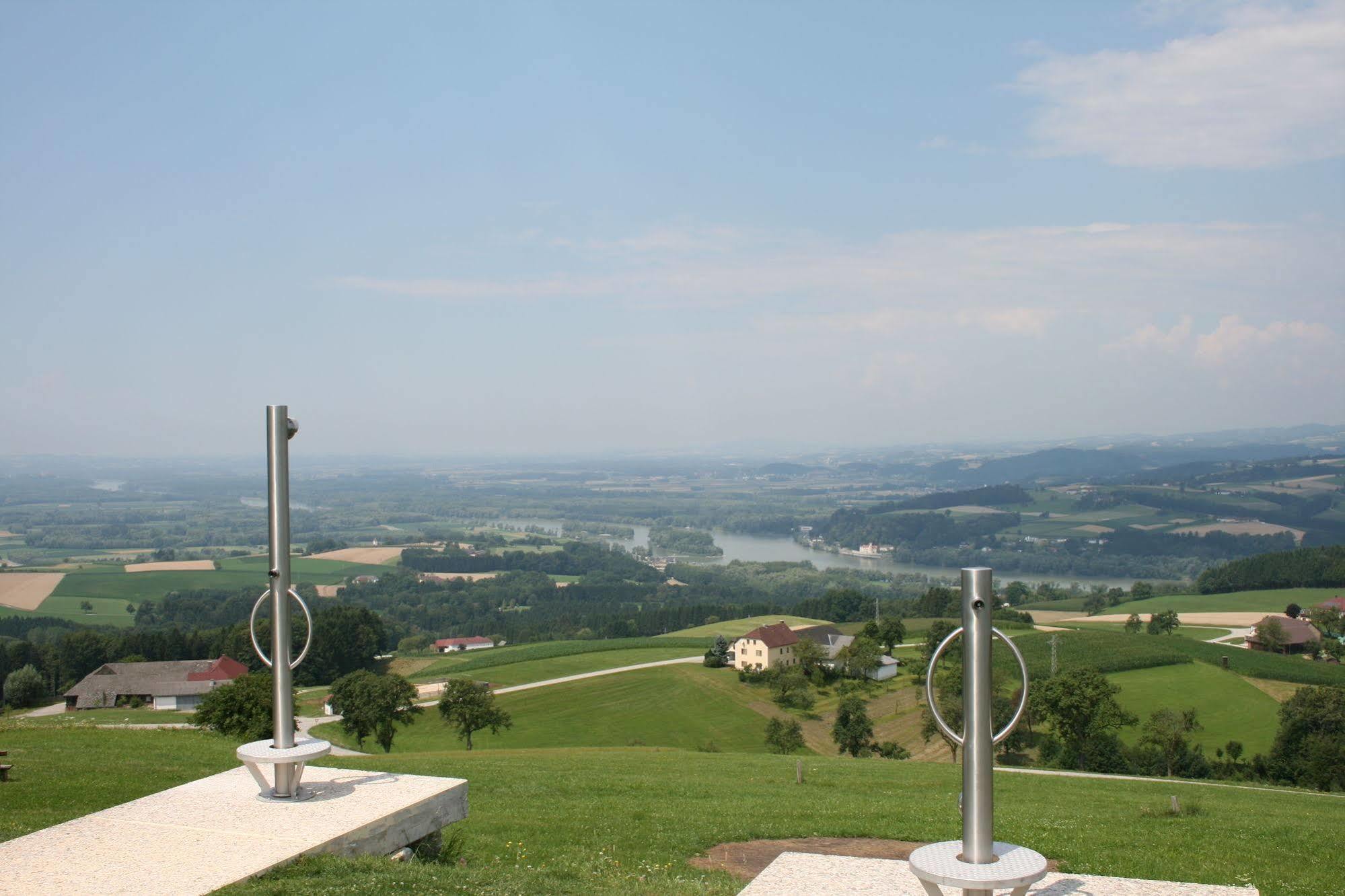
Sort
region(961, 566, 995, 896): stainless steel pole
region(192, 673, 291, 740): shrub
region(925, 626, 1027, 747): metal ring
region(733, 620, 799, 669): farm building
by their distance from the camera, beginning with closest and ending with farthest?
1. region(925, 626, 1027, 747): metal ring
2. region(961, 566, 995, 896): stainless steel pole
3. region(192, 673, 291, 740): shrub
4. region(733, 620, 799, 669): farm building

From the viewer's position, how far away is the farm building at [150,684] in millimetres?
51969

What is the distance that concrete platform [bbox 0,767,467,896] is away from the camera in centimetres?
639

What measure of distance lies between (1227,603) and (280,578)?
85859 mm

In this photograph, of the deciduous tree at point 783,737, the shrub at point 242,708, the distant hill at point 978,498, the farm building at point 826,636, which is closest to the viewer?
the shrub at point 242,708

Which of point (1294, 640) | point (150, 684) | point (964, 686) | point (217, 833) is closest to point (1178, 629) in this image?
point (1294, 640)

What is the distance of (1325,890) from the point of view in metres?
8.53

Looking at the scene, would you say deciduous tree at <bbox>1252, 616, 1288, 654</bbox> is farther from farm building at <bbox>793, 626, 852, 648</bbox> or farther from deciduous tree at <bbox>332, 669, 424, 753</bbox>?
deciduous tree at <bbox>332, 669, 424, 753</bbox>

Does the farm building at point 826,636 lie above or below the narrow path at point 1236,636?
above

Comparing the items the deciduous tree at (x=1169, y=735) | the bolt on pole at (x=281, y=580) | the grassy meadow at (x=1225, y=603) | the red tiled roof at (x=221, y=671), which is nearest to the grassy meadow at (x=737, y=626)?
the grassy meadow at (x=1225, y=603)

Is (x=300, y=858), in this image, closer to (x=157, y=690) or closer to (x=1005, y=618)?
(x=157, y=690)

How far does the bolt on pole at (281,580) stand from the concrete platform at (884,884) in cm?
426

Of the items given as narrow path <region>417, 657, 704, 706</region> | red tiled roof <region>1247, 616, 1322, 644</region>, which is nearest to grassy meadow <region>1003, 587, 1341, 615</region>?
red tiled roof <region>1247, 616, 1322, 644</region>

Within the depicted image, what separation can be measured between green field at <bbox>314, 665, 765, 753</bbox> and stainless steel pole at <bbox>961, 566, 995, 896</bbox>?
31962mm

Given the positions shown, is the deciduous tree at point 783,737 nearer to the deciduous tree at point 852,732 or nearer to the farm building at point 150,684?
the deciduous tree at point 852,732
